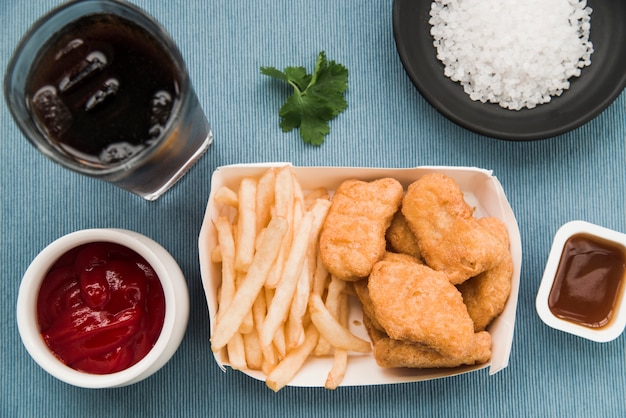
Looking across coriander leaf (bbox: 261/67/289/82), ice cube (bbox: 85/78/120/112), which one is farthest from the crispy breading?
ice cube (bbox: 85/78/120/112)

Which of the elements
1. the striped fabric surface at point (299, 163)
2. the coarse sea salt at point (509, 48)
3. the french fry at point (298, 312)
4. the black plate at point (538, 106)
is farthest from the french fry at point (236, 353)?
the coarse sea salt at point (509, 48)

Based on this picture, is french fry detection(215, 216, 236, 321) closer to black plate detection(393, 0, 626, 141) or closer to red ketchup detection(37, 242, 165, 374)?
red ketchup detection(37, 242, 165, 374)

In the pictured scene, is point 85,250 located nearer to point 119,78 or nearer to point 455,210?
point 119,78

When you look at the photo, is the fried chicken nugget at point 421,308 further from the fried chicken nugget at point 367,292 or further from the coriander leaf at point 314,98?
the coriander leaf at point 314,98

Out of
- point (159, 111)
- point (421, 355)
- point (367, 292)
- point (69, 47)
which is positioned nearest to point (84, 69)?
point (69, 47)

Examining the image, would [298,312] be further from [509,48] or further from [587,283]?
[509,48]

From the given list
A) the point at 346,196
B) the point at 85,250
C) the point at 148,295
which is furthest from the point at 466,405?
the point at 85,250
